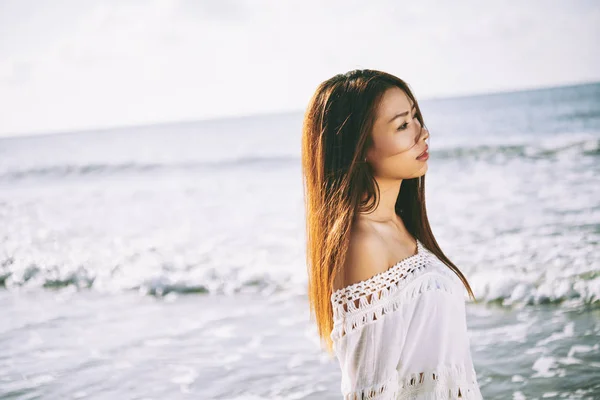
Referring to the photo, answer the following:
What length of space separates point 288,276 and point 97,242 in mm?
4341

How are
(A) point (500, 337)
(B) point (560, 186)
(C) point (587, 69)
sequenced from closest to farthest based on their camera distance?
1. (A) point (500, 337)
2. (B) point (560, 186)
3. (C) point (587, 69)

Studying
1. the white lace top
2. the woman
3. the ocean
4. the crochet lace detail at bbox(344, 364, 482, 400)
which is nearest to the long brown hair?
the woman

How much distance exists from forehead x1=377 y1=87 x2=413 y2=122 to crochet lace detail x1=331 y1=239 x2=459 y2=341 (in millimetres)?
499

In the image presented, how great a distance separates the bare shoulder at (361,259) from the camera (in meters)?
1.91

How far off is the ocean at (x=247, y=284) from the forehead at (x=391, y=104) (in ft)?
8.96

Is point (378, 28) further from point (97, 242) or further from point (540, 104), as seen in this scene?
point (97, 242)

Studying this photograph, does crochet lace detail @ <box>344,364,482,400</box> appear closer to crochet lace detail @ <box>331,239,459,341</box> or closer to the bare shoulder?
crochet lace detail @ <box>331,239,459,341</box>

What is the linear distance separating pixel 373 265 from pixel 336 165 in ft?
1.17

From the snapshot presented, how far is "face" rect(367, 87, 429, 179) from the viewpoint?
1.98 metres

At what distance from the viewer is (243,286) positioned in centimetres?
697

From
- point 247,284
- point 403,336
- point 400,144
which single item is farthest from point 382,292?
point 247,284

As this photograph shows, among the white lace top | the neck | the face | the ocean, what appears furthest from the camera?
the ocean

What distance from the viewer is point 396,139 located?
2.00 meters

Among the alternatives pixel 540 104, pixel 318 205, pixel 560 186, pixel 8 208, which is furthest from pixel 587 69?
pixel 318 205
